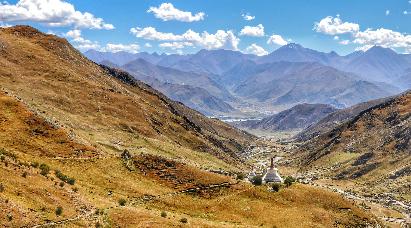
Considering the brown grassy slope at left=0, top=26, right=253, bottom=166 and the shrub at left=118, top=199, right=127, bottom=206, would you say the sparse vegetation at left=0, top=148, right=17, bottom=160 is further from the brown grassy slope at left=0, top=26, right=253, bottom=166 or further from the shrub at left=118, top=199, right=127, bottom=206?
the brown grassy slope at left=0, top=26, right=253, bottom=166

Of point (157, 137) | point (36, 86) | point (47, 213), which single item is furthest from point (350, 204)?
point (36, 86)

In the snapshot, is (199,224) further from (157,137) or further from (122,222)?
(157,137)

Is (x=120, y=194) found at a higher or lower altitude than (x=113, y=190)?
lower

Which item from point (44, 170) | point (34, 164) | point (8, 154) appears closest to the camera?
point (44, 170)

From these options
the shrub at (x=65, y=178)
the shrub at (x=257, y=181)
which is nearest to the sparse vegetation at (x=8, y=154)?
the shrub at (x=65, y=178)

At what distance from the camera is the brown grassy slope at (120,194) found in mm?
65688

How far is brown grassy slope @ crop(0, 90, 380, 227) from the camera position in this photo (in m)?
65.7

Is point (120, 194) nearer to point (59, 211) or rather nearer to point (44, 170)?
point (44, 170)

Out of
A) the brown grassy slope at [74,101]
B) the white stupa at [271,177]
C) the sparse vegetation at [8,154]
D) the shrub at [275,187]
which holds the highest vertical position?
the brown grassy slope at [74,101]

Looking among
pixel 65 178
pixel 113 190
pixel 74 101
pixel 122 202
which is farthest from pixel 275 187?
pixel 74 101

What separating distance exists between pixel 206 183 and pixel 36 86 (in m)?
91.0

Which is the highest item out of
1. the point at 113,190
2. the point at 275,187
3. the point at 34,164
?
the point at 275,187

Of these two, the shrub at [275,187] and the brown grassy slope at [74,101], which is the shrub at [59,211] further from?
the brown grassy slope at [74,101]

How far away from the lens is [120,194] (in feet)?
280
